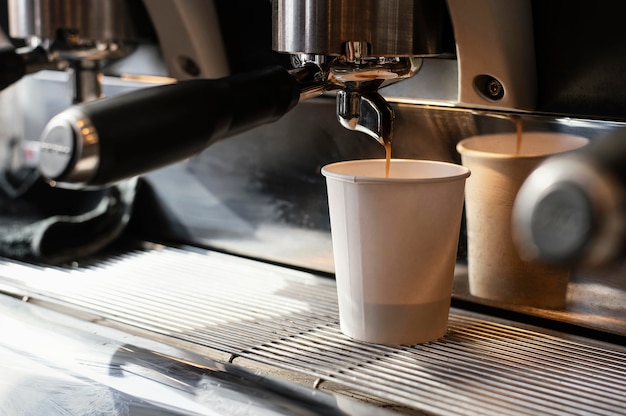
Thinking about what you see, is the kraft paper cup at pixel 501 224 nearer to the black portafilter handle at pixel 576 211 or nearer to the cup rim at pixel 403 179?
the cup rim at pixel 403 179

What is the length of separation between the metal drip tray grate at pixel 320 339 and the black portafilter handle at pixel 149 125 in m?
0.17

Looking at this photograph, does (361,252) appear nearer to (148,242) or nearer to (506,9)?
(506,9)

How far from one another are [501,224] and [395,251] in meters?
0.11

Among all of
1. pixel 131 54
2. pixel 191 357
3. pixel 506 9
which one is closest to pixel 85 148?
pixel 191 357

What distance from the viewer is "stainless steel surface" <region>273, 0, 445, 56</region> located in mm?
568

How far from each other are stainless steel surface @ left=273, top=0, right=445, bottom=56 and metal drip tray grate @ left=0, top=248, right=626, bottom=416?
0.20m

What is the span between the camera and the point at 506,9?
61 centimetres

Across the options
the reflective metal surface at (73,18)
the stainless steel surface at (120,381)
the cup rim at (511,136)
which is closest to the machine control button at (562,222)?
the stainless steel surface at (120,381)

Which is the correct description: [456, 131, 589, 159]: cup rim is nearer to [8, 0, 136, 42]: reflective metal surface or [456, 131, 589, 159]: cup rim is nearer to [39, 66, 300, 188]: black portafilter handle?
[39, 66, 300, 188]: black portafilter handle

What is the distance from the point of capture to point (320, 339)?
0.64 metres

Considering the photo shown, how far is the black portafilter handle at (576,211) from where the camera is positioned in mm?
339

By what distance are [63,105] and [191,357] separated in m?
0.47

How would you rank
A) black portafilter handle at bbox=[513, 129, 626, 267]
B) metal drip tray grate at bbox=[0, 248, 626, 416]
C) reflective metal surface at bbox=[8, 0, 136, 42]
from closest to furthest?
black portafilter handle at bbox=[513, 129, 626, 267] → metal drip tray grate at bbox=[0, 248, 626, 416] → reflective metal surface at bbox=[8, 0, 136, 42]

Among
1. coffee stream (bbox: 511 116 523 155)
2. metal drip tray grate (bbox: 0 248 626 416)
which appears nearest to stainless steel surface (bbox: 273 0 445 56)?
coffee stream (bbox: 511 116 523 155)
